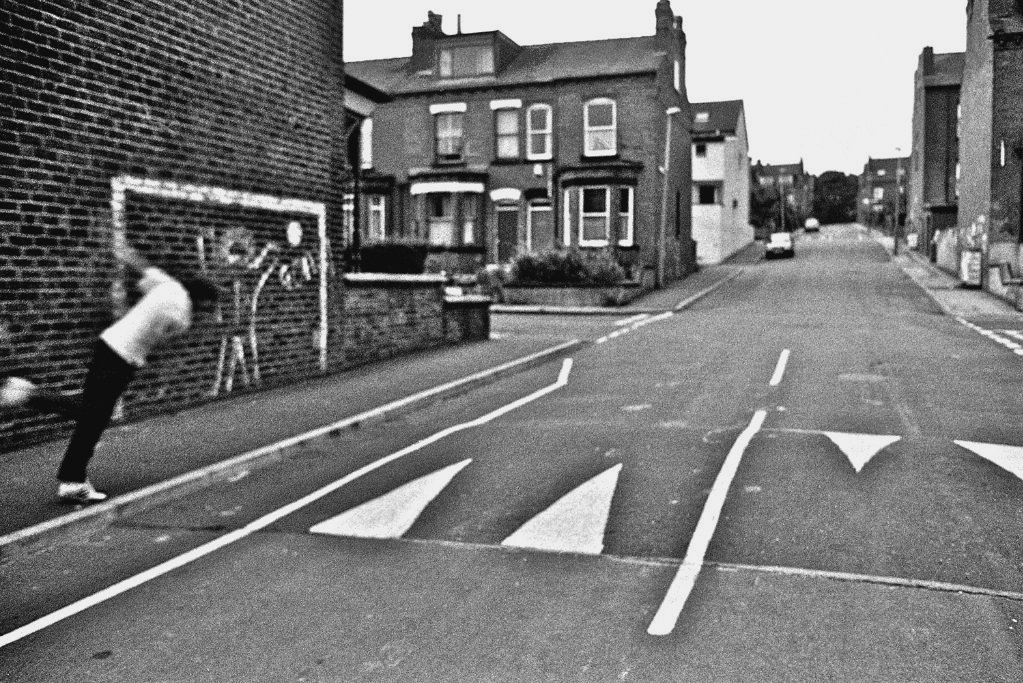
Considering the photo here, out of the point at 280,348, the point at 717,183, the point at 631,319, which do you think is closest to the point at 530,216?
the point at 631,319

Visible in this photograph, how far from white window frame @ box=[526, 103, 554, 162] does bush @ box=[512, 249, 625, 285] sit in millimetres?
8503

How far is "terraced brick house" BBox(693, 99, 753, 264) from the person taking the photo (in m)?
59.2

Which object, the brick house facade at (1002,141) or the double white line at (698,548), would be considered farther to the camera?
the brick house facade at (1002,141)

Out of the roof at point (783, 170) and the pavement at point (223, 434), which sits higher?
the roof at point (783, 170)

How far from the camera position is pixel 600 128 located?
40.9 metres

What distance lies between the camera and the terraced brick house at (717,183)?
59219 millimetres

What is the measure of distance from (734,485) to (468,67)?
38.7m

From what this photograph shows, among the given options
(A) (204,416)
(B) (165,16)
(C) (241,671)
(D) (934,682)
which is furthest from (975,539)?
(B) (165,16)

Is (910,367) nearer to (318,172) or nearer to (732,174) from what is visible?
(318,172)

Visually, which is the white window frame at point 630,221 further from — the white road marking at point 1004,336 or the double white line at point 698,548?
the double white line at point 698,548

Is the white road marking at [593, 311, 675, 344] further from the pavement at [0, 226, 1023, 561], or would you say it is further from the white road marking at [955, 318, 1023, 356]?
the white road marking at [955, 318, 1023, 356]

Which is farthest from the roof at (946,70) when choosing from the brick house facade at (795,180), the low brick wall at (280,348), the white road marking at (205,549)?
the white road marking at (205,549)

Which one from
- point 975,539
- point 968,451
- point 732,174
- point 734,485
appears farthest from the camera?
point 732,174

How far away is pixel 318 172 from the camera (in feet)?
45.3
